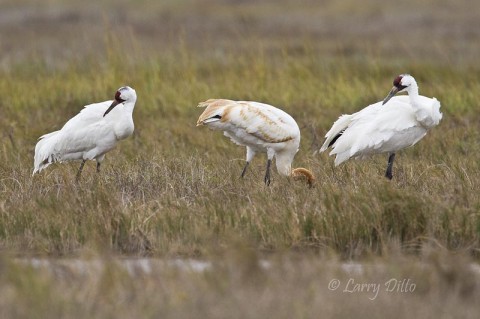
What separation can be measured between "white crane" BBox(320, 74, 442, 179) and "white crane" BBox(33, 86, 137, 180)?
5.31ft

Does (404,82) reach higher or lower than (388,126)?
higher

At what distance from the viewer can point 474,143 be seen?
9539 mm

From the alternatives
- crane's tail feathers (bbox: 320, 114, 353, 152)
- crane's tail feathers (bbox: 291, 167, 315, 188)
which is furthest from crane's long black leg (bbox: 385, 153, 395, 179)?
crane's tail feathers (bbox: 291, 167, 315, 188)

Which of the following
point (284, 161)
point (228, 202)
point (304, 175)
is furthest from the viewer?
point (284, 161)

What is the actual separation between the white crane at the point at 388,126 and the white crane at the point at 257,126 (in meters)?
0.34

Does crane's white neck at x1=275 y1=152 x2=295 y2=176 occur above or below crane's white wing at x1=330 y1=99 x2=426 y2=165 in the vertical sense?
below

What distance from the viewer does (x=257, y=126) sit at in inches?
320

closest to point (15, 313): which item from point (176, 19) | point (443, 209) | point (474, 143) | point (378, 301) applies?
point (378, 301)

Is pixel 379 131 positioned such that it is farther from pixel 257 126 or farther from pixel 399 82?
pixel 257 126

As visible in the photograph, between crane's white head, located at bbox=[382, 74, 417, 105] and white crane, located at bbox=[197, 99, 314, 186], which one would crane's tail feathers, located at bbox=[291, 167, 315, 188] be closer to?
white crane, located at bbox=[197, 99, 314, 186]

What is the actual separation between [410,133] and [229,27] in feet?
57.3

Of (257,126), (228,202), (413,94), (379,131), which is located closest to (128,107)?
(257,126)

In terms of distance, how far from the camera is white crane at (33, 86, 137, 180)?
823cm

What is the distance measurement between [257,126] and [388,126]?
3.27 ft
